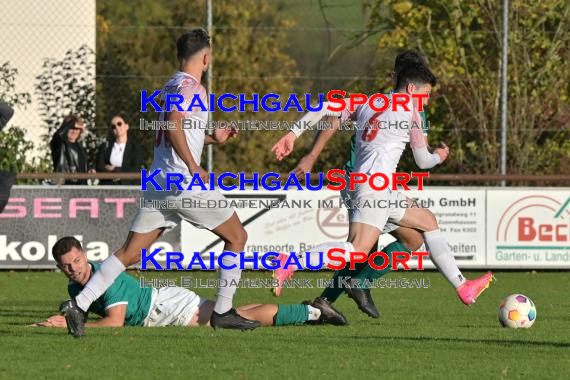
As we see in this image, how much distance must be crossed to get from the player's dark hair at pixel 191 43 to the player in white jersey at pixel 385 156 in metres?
1.02

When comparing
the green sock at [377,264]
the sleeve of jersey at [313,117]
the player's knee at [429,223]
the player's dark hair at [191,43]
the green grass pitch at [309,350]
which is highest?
the player's dark hair at [191,43]

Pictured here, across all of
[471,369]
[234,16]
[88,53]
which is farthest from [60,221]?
[234,16]

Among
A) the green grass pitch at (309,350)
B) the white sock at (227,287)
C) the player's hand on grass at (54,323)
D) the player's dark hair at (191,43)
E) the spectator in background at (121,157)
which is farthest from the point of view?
the spectator in background at (121,157)

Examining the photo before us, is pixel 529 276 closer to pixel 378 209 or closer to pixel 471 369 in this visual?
pixel 378 209

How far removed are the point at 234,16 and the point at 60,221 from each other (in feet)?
94.1

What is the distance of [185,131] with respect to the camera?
356 inches

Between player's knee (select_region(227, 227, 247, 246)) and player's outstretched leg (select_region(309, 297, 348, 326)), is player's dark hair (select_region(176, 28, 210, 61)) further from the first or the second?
player's outstretched leg (select_region(309, 297, 348, 326))

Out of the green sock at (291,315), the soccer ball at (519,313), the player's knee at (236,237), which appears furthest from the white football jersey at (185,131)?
the soccer ball at (519,313)

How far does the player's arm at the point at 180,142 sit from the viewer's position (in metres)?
8.93

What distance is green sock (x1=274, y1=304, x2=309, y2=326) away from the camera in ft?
32.8

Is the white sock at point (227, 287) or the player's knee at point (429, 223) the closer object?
the white sock at point (227, 287)

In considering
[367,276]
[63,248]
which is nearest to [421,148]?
[367,276]

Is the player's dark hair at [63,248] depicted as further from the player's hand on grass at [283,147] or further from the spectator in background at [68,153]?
the spectator in background at [68,153]

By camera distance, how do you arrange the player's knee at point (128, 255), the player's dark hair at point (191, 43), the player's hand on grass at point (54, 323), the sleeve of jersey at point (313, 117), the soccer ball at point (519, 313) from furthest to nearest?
1. the soccer ball at point (519, 313)
2. the player's hand on grass at point (54, 323)
3. the sleeve of jersey at point (313, 117)
4. the player's dark hair at point (191, 43)
5. the player's knee at point (128, 255)
